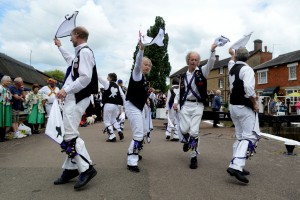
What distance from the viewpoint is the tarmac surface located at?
3828mm

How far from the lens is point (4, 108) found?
898cm

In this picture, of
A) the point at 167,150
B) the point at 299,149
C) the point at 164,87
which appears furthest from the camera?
the point at 164,87

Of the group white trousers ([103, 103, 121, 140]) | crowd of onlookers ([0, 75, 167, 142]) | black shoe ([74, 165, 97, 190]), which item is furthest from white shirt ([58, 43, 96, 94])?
white trousers ([103, 103, 121, 140])

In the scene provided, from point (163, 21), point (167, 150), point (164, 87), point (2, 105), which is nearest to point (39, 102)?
point (2, 105)

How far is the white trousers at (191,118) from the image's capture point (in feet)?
17.9

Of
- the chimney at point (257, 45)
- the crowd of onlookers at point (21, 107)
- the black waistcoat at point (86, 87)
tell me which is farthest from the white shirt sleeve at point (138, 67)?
the chimney at point (257, 45)

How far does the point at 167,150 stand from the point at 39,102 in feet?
20.0

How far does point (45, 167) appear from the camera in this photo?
5227mm

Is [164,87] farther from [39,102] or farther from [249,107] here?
[249,107]

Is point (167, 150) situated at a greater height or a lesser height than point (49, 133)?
lesser

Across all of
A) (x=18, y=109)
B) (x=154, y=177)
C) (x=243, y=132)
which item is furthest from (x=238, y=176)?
(x=18, y=109)

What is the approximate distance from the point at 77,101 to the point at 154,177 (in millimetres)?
1700

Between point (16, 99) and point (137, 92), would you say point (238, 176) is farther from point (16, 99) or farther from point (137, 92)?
point (16, 99)

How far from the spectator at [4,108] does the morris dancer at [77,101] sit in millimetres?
5579
